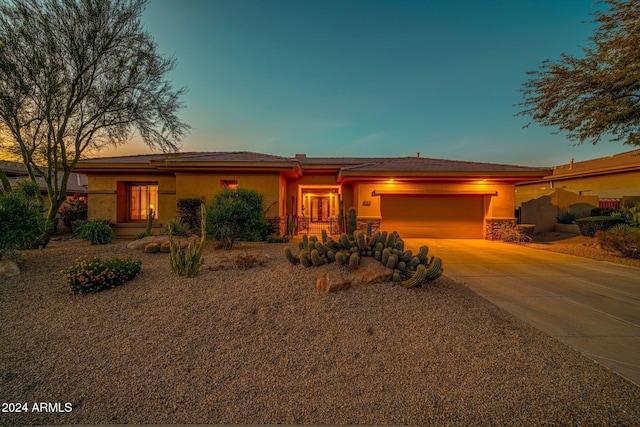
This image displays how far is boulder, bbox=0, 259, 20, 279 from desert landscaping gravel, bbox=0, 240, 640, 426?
4.64ft

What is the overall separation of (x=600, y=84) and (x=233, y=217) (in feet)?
38.8

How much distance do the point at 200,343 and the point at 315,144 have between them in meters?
21.9

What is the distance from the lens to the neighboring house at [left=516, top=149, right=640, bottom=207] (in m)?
14.6

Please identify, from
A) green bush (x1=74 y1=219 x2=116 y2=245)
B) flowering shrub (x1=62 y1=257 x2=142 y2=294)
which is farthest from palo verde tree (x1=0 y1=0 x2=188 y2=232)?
flowering shrub (x1=62 y1=257 x2=142 y2=294)

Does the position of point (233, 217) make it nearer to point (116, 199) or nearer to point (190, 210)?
point (190, 210)

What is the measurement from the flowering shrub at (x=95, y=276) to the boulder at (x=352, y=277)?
3.82 m

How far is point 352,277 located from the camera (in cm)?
425

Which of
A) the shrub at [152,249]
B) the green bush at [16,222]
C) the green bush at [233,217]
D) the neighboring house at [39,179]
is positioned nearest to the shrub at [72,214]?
the neighboring house at [39,179]

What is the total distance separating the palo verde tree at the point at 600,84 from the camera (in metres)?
7.00

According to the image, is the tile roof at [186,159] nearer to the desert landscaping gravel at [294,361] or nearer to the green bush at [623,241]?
the desert landscaping gravel at [294,361]

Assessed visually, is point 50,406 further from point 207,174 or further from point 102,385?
point 207,174

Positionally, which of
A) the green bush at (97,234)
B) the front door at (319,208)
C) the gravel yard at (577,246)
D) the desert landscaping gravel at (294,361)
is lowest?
the desert landscaping gravel at (294,361)

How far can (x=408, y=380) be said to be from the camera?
2467mm

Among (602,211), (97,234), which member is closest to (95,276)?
(97,234)
